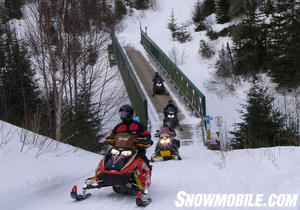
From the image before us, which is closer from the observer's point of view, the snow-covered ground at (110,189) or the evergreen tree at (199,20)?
the snow-covered ground at (110,189)

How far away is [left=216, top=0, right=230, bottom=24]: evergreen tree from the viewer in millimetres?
39781

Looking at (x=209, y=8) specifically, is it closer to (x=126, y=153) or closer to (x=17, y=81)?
(x=17, y=81)

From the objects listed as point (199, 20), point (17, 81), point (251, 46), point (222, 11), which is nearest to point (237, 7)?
point (251, 46)

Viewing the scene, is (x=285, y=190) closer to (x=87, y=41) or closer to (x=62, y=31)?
(x=62, y=31)

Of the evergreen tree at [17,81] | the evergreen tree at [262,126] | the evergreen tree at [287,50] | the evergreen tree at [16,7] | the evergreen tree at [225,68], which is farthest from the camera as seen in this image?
the evergreen tree at [225,68]

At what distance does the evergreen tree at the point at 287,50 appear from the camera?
23.7 meters

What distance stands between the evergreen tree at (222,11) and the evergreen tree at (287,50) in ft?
43.7

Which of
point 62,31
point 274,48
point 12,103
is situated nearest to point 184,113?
point 62,31

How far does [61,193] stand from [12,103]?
15803mm

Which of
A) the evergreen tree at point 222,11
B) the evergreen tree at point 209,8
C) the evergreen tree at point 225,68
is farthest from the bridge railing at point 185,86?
the evergreen tree at point 209,8

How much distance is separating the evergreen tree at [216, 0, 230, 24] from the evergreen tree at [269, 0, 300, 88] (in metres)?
13.3

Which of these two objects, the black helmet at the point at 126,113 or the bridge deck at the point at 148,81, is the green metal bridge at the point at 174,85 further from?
the black helmet at the point at 126,113

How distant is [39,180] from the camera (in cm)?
529

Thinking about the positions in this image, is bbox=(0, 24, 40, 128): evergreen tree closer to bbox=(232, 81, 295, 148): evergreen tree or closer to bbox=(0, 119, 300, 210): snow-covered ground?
bbox=(0, 119, 300, 210): snow-covered ground
